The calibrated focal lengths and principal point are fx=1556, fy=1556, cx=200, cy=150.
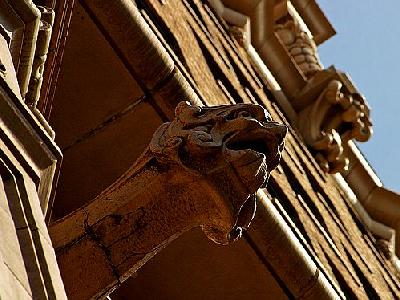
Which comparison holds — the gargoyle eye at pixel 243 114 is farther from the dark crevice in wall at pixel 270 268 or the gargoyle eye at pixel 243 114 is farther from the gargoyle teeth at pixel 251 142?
the dark crevice in wall at pixel 270 268

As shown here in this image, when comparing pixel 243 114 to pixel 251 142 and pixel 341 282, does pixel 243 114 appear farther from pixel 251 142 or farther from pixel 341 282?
pixel 341 282

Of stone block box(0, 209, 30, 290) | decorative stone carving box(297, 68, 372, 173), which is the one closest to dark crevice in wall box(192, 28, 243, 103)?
decorative stone carving box(297, 68, 372, 173)

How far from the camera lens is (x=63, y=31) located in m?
6.13

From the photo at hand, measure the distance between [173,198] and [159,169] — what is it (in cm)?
10

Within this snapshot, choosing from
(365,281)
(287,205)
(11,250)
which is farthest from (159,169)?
(365,281)

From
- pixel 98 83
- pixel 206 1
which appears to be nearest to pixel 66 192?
pixel 98 83

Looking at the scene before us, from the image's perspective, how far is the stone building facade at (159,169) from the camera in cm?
438

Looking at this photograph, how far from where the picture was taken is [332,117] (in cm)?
1377

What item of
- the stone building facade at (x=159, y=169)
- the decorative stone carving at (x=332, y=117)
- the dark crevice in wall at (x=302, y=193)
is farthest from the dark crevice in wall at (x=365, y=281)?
the decorative stone carving at (x=332, y=117)

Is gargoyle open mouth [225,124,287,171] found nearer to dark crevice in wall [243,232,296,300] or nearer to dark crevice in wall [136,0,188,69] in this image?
dark crevice in wall [243,232,296,300]

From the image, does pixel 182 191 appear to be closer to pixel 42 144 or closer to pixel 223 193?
pixel 223 193

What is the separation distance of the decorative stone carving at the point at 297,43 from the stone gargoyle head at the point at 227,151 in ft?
35.0

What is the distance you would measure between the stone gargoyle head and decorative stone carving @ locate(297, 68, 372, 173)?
838 centimetres

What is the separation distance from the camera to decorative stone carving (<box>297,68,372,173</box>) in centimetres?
1314
